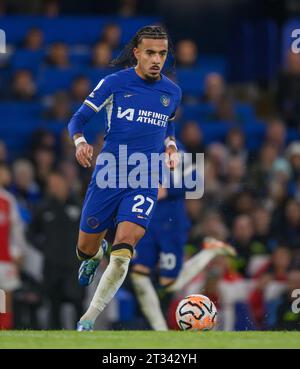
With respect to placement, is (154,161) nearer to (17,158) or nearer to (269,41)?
(17,158)

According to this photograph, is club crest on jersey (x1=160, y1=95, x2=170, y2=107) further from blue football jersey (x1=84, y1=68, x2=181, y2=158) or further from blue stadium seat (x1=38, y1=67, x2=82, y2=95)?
blue stadium seat (x1=38, y1=67, x2=82, y2=95)

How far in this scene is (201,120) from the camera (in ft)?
64.2

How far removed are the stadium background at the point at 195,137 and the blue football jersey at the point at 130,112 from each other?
1078 millimetres

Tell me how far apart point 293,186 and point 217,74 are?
238 centimetres

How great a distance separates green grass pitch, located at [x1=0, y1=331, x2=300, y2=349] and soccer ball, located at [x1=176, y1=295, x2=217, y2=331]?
2.70 ft

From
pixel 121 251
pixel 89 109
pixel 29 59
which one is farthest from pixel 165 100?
pixel 29 59

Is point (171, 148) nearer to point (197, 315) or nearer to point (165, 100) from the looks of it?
point (165, 100)

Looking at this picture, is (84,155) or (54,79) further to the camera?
(54,79)

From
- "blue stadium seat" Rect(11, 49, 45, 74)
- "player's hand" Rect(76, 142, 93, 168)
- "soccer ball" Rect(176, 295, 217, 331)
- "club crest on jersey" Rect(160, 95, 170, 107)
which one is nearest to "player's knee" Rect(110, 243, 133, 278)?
"player's hand" Rect(76, 142, 93, 168)

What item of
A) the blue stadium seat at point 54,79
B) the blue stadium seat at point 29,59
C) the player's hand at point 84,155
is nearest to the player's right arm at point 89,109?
the player's hand at point 84,155

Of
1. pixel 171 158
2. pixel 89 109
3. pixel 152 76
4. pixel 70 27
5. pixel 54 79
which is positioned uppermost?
pixel 70 27

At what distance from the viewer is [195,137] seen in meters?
17.9

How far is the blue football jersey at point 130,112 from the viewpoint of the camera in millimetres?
11312

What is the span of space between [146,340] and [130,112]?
84.1 inches
